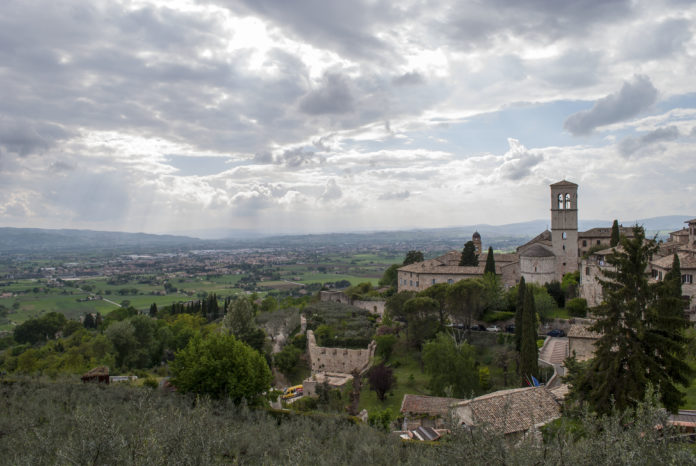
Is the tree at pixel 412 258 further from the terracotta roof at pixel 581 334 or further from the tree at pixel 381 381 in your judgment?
the terracotta roof at pixel 581 334

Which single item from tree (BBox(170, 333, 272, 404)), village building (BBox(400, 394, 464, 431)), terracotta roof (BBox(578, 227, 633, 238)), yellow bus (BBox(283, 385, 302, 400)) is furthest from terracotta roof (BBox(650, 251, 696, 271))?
tree (BBox(170, 333, 272, 404))

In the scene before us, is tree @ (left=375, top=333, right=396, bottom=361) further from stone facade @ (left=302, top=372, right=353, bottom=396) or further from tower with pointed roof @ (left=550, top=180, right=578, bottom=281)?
tower with pointed roof @ (left=550, top=180, right=578, bottom=281)

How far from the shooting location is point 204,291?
11081cm

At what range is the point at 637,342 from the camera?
1577 cm

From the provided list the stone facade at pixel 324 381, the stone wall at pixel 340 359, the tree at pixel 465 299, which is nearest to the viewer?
the stone facade at pixel 324 381

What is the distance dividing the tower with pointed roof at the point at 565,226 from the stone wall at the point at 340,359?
23843 millimetres

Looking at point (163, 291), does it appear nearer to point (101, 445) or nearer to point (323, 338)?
point (323, 338)

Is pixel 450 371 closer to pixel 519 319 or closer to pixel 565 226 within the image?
pixel 519 319

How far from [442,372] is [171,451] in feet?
65.4

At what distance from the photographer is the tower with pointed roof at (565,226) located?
46.5 metres

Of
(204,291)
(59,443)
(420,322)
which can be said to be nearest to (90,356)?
(420,322)

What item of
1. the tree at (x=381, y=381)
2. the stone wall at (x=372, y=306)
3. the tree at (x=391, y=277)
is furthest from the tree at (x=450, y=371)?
the tree at (x=391, y=277)

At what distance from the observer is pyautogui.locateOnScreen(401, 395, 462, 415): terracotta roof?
869 inches

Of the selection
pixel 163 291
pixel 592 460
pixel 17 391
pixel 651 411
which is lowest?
pixel 163 291
